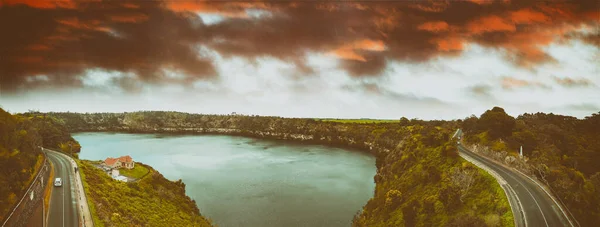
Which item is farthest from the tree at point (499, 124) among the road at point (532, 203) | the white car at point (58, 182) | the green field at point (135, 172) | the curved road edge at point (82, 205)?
the white car at point (58, 182)

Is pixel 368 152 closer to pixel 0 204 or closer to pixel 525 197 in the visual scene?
pixel 525 197

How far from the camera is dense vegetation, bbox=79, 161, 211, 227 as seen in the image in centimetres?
3422

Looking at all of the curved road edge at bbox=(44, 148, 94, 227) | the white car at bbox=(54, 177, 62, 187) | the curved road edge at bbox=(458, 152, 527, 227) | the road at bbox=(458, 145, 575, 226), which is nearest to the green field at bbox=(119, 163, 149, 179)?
the curved road edge at bbox=(44, 148, 94, 227)

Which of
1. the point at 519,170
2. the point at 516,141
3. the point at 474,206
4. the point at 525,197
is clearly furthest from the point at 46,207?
the point at 516,141

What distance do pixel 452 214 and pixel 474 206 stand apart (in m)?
2.25

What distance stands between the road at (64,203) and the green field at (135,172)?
810cm

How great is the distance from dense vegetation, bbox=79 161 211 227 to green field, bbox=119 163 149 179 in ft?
16.2

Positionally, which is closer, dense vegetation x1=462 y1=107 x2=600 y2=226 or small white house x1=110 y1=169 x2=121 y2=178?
dense vegetation x1=462 y1=107 x2=600 y2=226

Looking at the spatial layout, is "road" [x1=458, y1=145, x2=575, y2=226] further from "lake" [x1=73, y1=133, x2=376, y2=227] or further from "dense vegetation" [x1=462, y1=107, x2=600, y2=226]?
"lake" [x1=73, y1=133, x2=376, y2=227]

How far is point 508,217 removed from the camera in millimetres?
25547

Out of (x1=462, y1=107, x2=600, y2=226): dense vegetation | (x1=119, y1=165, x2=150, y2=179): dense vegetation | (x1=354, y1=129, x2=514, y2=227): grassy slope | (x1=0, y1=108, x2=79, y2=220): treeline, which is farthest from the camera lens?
(x1=119, y1=165, x2=150, y2=179): dense vegetation

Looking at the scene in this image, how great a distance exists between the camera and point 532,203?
2928 centimetres

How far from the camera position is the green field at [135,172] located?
56.1 meters

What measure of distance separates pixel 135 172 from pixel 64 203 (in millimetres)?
23482
